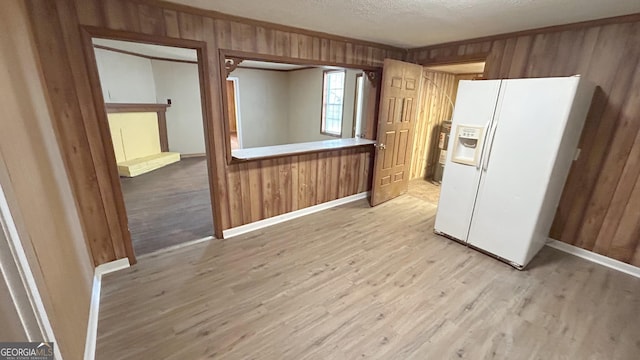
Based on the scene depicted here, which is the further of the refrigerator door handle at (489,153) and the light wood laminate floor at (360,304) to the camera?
the refrigerator door handle at (489,153)

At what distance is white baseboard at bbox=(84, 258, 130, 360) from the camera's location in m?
1.56

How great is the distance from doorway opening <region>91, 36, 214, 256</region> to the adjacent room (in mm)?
96

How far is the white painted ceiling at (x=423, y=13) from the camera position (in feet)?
6.52

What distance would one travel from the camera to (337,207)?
149 inches

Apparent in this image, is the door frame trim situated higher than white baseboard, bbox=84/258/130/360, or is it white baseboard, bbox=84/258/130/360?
the door frame trim

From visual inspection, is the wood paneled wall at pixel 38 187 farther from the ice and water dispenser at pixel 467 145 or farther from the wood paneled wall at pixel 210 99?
the ice and water dispenser at pixel 467 145

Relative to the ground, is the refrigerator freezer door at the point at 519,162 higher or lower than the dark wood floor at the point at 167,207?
higher

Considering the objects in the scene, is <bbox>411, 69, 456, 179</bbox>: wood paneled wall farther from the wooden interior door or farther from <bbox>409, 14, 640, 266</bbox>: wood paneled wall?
<bbox>409, 14, 640, 266</bbox>: wood paneled wall

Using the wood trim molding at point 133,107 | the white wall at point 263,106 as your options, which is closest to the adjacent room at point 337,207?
the wood trim molding at point 133,107

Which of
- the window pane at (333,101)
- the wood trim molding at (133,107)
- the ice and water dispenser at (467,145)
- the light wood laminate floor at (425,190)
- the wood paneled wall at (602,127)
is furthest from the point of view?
the window pane at (333,101)

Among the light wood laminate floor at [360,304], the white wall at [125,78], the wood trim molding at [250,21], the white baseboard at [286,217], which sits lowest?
the light wood laminate floor at [360,304]

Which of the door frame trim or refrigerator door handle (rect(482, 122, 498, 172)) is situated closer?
the door frame trim

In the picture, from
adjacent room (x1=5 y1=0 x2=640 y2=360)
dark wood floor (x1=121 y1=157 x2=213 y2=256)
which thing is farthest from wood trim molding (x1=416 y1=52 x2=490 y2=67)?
dark wood floor (x1=121 y1=157 x2=213 y2=256)

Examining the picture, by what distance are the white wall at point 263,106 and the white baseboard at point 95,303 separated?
5230mm
